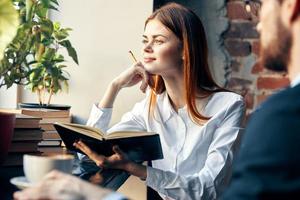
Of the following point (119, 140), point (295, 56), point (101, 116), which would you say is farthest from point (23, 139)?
point (295, 56)

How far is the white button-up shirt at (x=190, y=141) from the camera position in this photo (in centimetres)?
155

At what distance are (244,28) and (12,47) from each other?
118cm

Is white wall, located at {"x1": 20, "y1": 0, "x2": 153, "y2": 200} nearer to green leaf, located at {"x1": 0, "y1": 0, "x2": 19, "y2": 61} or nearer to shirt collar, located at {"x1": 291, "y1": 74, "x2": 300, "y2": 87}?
green leaf, located at {"x1": 0, "y1": 0, "x2": 19, "y2": 61}

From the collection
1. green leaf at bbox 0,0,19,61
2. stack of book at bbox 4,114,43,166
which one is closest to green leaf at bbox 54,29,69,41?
stack of book at bbox 4,114,43,166

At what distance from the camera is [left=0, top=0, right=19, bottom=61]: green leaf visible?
3.83ft

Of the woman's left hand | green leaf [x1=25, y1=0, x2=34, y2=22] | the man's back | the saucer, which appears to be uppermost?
green leaf [x1=25, y1=0, x2=34, y2=22]

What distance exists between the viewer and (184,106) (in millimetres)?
1811

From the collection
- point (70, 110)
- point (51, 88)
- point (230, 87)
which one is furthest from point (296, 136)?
point (230, 87)

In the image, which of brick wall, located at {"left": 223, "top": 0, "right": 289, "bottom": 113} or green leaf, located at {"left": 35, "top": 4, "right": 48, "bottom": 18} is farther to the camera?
brick wall, located at {"left": 223, "top": 0, "right": 289, "bottom": 113}

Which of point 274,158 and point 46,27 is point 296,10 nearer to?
point 274,158

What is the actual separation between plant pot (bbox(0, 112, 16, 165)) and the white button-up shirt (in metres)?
0.40

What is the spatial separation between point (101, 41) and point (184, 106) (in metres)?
0.50

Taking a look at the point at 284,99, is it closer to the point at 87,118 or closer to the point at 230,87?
the point at 87,118

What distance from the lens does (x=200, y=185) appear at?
1.55 m
